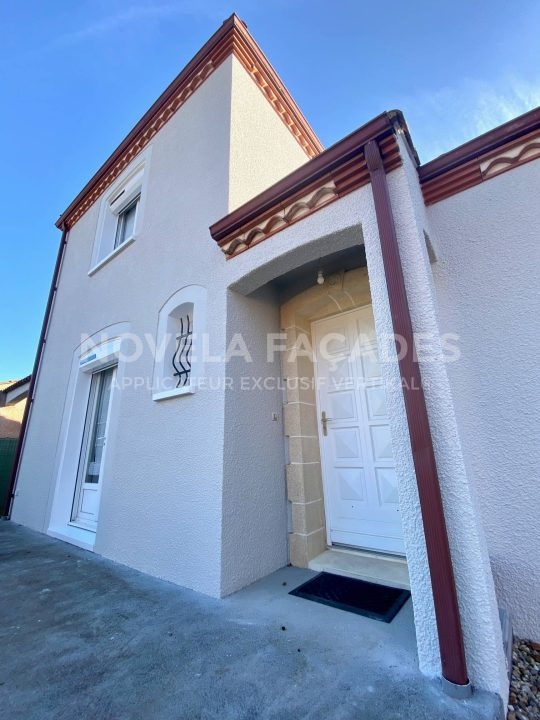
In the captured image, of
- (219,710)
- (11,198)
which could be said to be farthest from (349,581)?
(11,198)

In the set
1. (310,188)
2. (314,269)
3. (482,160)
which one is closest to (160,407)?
(314,269)

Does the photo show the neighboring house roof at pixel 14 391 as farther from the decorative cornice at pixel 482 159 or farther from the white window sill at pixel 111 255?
the decorative cornice at pixel 482 159

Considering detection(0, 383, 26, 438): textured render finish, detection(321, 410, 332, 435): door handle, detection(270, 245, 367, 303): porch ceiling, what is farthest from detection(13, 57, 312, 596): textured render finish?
detection(0, 383, 26, 438): textured render finish

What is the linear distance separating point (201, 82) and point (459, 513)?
5.87 m

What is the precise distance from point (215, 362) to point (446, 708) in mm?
2406

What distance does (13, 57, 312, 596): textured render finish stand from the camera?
257 cm

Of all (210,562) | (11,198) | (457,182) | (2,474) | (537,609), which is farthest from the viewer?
(11,198)

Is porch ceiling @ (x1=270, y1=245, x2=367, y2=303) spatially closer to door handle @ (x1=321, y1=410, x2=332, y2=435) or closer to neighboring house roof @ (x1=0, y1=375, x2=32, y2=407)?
door handle @ (x1=321, y1=410, x2=332, y2=435)

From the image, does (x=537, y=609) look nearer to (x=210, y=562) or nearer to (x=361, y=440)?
(x=361, y=440)

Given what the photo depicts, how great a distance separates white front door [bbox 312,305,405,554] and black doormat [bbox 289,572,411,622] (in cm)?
48

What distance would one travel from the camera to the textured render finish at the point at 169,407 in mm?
2572

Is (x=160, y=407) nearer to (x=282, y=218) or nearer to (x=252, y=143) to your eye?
(x=282, y=218)

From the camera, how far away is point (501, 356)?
216cm

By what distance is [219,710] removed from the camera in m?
1.26
